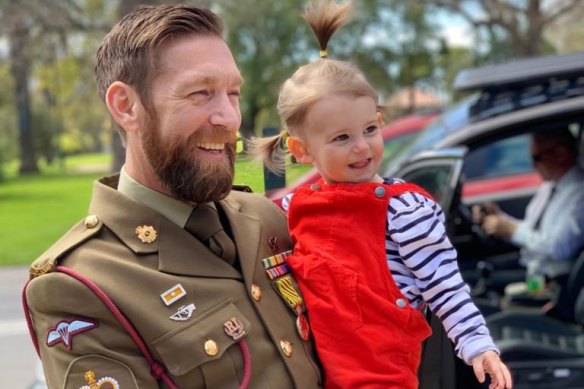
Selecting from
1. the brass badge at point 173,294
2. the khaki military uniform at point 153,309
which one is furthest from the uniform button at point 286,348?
the brass badge at point 173,294

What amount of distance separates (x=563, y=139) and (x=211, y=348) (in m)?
3.10

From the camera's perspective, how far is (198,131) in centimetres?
163

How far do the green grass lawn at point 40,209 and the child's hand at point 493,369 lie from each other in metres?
0.77

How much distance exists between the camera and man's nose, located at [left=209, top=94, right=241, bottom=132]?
164 centimetres

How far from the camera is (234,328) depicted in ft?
5.24

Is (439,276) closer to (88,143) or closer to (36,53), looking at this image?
(36,53)

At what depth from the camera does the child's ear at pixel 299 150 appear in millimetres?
1885

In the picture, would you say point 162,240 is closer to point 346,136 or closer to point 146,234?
point 146,234

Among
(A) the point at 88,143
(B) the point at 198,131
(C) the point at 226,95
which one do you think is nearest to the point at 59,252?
(B) the point at 198,131

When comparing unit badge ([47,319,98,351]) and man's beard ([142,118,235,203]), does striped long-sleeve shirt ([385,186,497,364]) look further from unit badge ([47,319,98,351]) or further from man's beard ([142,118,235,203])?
unit badge ([47,319,98,351])

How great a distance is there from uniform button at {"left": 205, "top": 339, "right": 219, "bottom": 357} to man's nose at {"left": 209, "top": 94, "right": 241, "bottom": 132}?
471mm

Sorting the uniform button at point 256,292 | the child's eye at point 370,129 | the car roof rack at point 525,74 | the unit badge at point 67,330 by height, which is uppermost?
the car roof rack at point 525,74

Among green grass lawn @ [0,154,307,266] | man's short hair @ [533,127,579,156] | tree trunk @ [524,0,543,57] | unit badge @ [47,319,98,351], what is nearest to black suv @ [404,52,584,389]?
green grass lawn @ [0,154,307,266]

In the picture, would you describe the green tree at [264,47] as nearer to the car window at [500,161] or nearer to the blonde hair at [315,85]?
the car window at [500,161]
